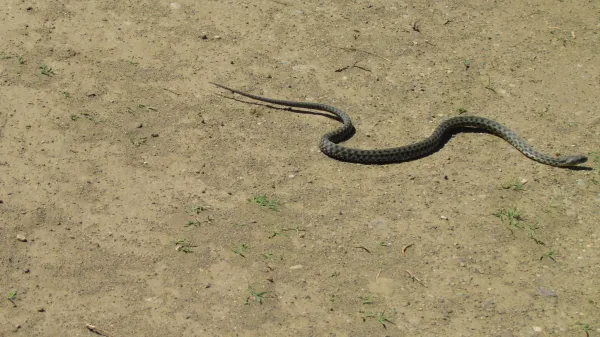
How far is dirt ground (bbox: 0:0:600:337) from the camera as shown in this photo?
723 cm

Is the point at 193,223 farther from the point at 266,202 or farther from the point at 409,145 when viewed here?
the point at 409,145

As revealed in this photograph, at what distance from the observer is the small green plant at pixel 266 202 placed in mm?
8383

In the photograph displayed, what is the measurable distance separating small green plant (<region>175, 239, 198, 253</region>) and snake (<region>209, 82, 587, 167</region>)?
236 cm

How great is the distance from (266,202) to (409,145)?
215 centimetres

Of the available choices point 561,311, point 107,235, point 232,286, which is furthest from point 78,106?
point 561,311

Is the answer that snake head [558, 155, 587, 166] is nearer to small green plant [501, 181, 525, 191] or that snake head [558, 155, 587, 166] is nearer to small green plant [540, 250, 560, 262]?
small green plant [501, 181, 525, 191]

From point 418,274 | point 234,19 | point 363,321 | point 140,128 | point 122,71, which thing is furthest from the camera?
point 234,19

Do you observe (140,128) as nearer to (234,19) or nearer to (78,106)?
(78,106)

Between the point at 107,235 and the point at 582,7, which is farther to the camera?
the point at 582,7

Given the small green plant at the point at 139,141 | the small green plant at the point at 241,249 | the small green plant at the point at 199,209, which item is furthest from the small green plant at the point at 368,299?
the small green plant at the point at 139,141

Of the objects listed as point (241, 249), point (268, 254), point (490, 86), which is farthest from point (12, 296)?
point (490, 86)

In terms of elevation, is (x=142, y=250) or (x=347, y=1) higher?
(x=347, y=1)

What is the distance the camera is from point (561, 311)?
730 centimetres

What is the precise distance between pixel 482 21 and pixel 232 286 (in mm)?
6790
